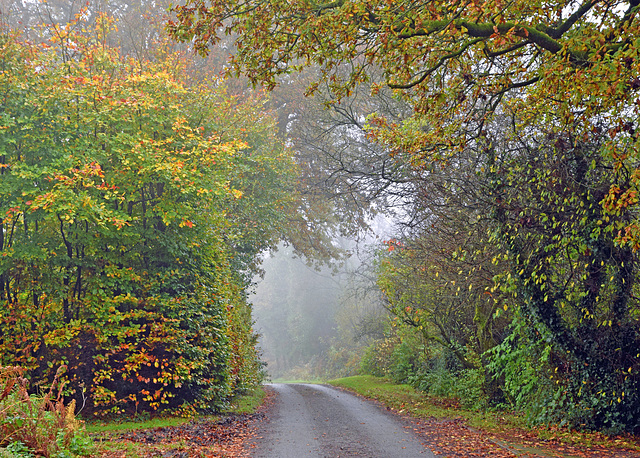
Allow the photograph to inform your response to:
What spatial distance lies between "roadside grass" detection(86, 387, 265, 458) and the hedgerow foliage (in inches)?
16.9

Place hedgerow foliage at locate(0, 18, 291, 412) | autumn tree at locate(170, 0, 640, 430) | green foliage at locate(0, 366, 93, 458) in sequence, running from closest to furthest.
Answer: green foliage at locate(0, 366, 93, 458) < autumn tree at locate(170, 0, 640, 430) < hedgerow foliage at locate(0, 18, 291, 412)

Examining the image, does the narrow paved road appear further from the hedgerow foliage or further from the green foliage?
the green foliage

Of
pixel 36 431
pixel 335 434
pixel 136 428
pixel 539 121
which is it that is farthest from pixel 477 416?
pixel 36 431

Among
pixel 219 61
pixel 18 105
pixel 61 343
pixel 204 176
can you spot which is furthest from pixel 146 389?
pixel 219 61

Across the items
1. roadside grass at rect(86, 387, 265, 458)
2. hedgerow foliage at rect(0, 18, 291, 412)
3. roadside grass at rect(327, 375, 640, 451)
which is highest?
hedgerow foliage at rect(0, 18, 291, 412)

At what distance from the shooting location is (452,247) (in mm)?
12406

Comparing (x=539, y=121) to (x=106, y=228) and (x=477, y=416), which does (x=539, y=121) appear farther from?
(x=106, y=228)

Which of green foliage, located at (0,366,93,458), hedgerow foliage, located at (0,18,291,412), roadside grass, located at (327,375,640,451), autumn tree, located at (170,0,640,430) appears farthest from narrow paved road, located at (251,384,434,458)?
autumn tree, located at (170,0,640,430)

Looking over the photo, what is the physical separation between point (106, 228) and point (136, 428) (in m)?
4.33

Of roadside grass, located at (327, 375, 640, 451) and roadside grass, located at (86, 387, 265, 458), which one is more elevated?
roadside grass, located at (86, 387, 265, 458)

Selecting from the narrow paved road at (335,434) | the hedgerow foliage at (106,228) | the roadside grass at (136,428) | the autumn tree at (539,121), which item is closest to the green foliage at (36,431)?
the roadside grass at (136,428)

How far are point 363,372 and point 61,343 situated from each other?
71.3ft

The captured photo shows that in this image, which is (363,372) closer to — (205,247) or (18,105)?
(205,247)

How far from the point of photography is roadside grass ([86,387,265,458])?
7.80m
